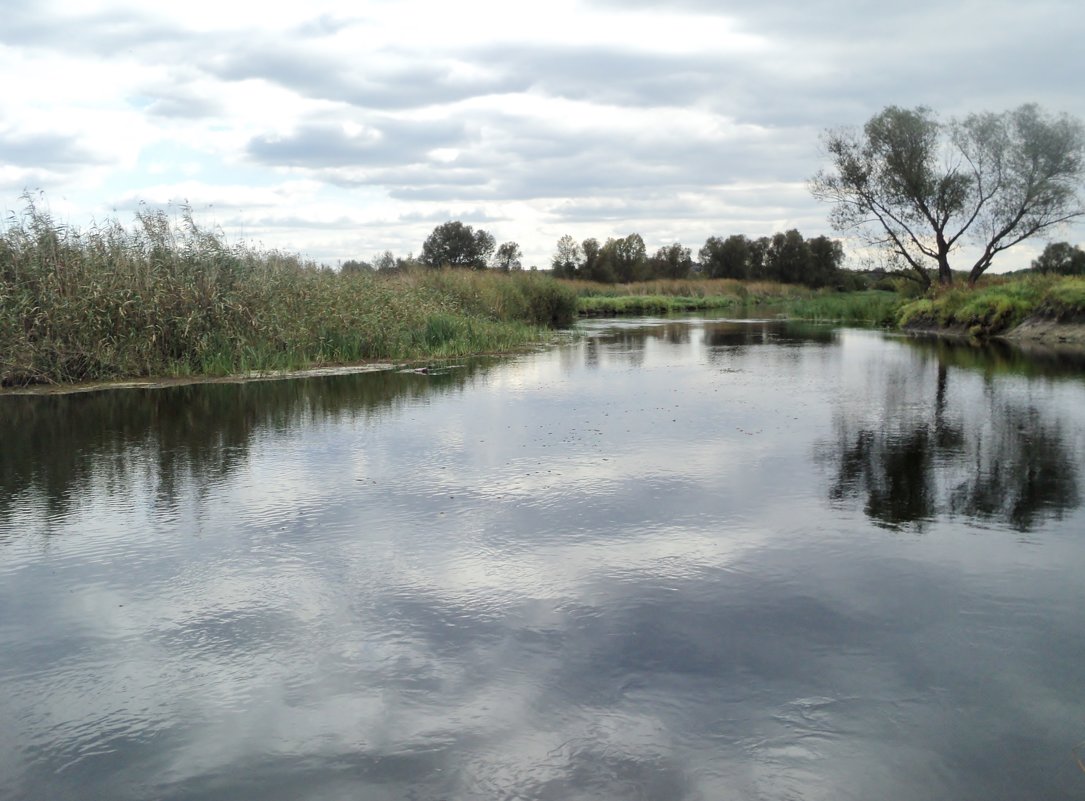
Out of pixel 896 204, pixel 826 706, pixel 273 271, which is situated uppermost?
pixel 896 204

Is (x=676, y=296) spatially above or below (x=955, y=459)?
above

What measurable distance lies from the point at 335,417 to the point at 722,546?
25.6 feet

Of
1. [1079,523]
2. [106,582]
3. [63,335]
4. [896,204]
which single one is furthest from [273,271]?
[896,204]

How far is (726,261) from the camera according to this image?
105 meters

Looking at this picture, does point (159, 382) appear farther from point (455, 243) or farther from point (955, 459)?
point (455, 243)

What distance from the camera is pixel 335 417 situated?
13242mm

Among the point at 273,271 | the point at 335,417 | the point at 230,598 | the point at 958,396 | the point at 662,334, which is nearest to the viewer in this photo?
the point at 230,598

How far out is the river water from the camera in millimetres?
3873

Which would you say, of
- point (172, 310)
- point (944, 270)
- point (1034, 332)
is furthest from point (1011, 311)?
point (172, 310)

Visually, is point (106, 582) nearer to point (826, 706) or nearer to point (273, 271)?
point (826, 706)

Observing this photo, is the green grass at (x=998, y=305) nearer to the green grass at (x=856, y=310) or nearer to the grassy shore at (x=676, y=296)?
the green grass at (x=856, y=310)

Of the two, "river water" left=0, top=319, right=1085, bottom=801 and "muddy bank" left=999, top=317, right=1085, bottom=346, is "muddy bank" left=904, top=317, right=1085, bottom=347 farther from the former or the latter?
"river water" left=0, top=319, right=1085, bottom=801

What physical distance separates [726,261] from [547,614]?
10278 centimetres

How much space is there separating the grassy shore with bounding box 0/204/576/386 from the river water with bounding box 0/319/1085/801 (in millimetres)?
7245
